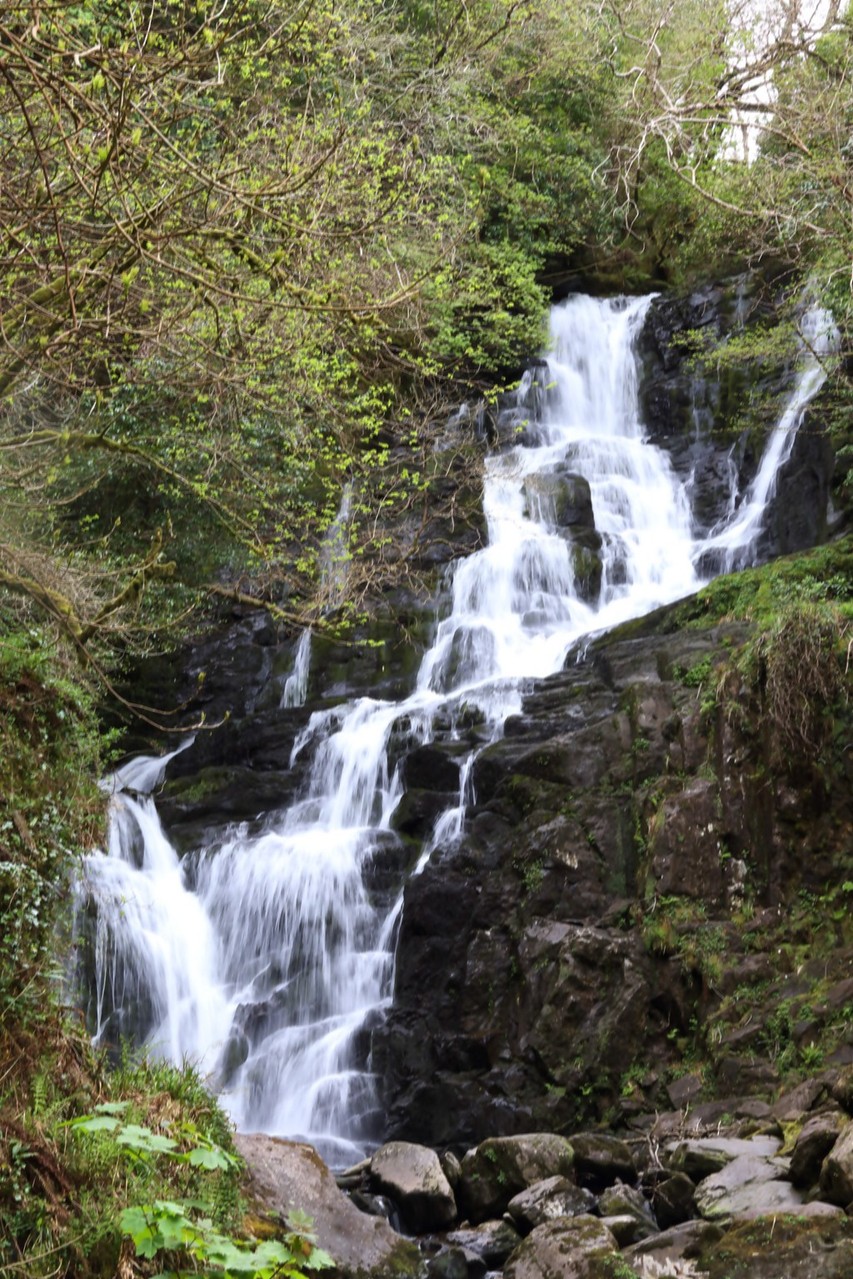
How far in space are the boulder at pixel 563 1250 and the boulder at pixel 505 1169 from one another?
3.43 feet

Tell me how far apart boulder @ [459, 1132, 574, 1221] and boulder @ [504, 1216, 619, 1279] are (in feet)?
3.43

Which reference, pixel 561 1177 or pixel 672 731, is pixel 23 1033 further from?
pixel 672 731

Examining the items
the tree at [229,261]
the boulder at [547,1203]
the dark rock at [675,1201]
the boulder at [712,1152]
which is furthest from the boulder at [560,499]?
the dark rock at [675,1201]

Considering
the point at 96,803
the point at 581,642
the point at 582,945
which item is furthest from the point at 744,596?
the point at 96,803

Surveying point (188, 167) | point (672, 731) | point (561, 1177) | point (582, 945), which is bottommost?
point (561, 1177)

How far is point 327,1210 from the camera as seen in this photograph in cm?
621

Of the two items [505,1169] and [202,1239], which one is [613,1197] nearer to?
[505,1169]

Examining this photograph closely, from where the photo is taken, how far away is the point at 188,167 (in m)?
4.09

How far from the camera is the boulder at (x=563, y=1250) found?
578cm

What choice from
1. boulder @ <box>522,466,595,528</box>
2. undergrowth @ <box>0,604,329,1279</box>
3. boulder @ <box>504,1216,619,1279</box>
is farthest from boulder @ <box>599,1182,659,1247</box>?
boulder @ <box>522,466,595,528</box>

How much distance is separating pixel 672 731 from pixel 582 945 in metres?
2.20

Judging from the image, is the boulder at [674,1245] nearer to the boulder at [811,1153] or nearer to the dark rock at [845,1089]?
the boulder at [811,1153]

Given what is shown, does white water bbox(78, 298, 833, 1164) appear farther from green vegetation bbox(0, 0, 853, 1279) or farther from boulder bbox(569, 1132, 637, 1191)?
boulder bbox(569, 1132, 637, 1191)

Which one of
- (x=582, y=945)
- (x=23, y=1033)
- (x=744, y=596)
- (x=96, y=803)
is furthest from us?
(x=744, y=596)
